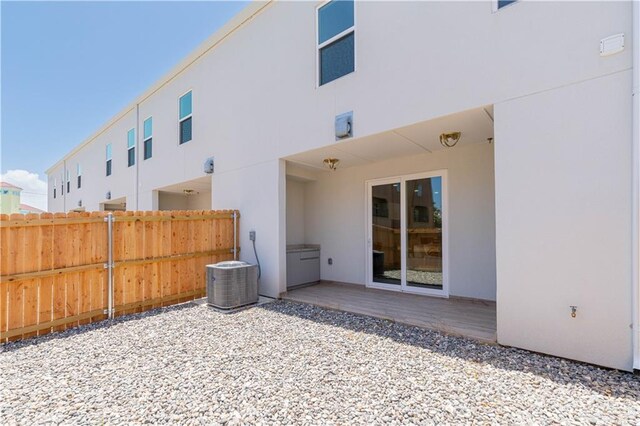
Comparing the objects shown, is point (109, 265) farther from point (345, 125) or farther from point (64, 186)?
point (64, 186)

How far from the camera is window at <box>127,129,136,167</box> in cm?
1129

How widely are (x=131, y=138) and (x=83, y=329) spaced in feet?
30.9

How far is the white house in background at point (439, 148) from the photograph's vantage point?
2.93 m

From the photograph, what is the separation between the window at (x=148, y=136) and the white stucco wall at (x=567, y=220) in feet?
35.4

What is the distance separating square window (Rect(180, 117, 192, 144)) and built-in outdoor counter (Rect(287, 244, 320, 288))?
468 cm

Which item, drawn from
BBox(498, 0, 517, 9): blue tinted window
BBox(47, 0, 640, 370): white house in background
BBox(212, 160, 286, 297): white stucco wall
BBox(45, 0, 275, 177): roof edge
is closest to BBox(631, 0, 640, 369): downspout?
BBox(47, 0, 640, 370): white house in background

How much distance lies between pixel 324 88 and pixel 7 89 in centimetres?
1312

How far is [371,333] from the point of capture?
13.1 feet

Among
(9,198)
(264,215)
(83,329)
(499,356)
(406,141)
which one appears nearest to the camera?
(499,356)

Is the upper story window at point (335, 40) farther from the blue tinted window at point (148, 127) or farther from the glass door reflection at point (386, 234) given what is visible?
the blue tinted window at point (148, 127)

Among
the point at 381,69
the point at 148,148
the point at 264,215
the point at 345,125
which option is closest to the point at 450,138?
the point at 381,69

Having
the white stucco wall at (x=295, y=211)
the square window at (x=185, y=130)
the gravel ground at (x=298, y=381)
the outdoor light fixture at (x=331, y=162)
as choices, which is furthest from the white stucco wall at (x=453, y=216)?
the square window at (x=185, y=130)

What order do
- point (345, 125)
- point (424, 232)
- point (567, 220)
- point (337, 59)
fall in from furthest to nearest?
point (424, 232) < point (337, 59) < point (345, 125) < point (567, 220)

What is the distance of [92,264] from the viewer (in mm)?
4758
